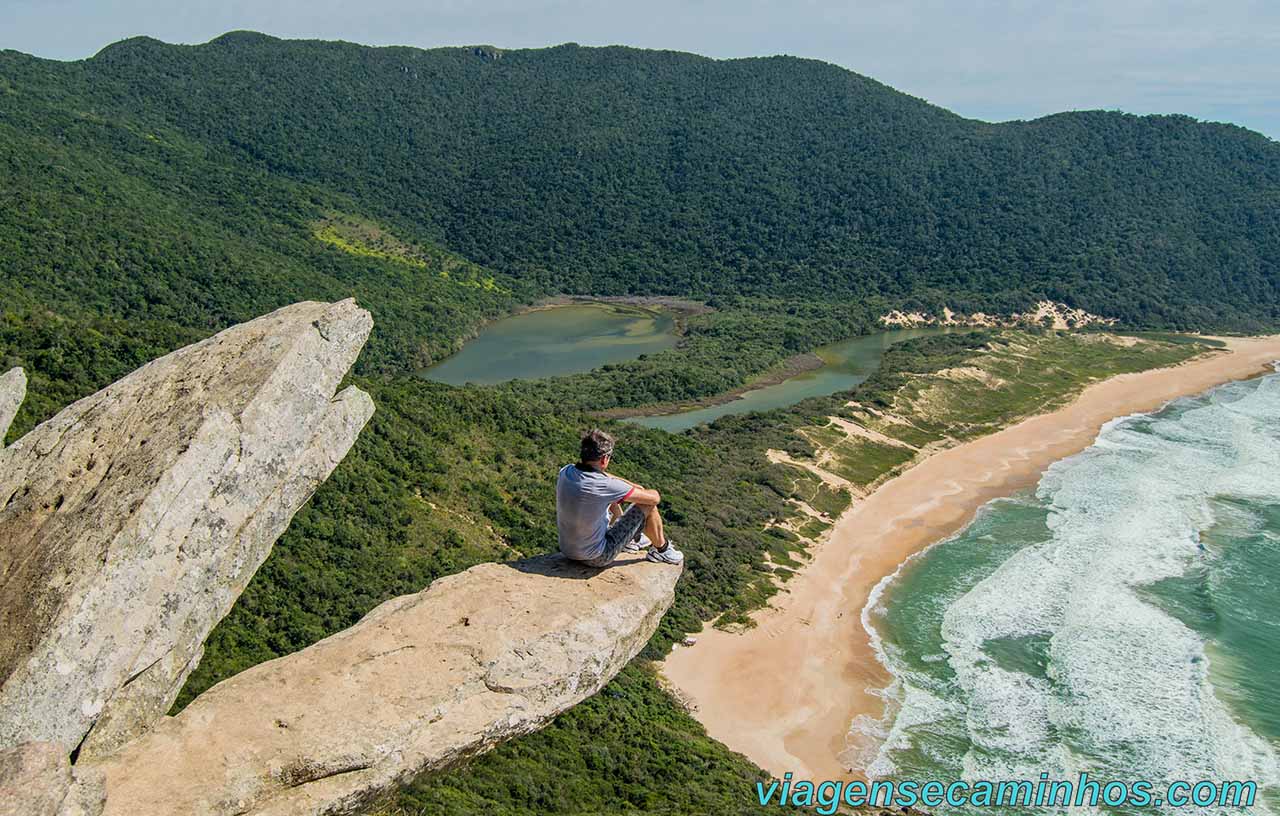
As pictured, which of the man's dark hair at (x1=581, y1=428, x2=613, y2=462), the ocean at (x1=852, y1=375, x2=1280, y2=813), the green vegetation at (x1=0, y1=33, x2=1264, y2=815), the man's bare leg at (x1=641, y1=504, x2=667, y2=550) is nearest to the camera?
the man's dark hair at (x1=581, y1=428, x2=613, y2=462)

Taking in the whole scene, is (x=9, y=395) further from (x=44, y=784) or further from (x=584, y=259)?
(x=584, y=259)

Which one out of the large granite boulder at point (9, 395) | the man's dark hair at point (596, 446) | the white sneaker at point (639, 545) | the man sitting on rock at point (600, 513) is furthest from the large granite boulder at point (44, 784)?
the white sneaker at point (639, 545)

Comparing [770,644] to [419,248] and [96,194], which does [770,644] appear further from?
[419,248]

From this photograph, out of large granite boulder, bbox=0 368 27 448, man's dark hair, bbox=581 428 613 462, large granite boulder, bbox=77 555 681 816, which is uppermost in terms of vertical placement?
large granite boulder, bbox=0 368 27 448

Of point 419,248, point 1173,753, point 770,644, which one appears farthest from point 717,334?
point 1173,753

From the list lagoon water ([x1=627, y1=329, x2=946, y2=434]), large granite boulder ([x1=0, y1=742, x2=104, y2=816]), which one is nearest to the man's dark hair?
large granite boulder ([x1=0, y1=742, x2=104, y2=816])

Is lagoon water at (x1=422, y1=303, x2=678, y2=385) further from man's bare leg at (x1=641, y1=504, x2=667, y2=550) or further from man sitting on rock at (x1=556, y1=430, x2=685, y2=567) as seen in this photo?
man sitting on rock at (x1=556, y1=430, x2=685, y2=567)

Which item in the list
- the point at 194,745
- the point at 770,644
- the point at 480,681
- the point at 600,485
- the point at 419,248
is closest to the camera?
the point at 194,745
